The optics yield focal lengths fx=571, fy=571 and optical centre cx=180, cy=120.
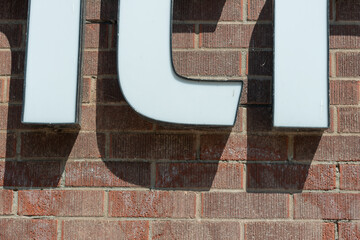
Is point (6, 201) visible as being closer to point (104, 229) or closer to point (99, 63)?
point (104, 229)

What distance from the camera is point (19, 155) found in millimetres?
1857

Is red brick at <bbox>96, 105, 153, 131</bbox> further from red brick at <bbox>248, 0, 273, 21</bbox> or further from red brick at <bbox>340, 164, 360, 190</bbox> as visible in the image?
red brick at <bbox>340, 164, 360, 190</bbox>

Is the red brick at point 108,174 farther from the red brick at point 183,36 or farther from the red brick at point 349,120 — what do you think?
the red brick at point 349,120

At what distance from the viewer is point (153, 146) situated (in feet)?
6.04

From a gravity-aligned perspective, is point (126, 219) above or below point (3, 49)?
below

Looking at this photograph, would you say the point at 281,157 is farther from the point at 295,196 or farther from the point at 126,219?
the point at 126,219

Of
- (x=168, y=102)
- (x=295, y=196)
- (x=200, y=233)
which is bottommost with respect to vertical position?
(x=200, y=233)

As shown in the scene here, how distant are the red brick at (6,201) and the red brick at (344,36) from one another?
3.78ft

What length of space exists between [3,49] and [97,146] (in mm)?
464

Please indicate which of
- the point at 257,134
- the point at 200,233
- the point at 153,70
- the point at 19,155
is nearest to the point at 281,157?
the point at 257,134

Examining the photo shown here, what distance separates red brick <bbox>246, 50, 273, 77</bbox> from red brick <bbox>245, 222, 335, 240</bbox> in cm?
48

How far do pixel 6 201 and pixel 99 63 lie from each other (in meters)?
0.54

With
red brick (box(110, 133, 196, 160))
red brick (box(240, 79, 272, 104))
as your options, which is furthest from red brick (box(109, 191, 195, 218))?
red brick (box(240, 79, 272, 104))

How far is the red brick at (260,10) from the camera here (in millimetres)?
1896
